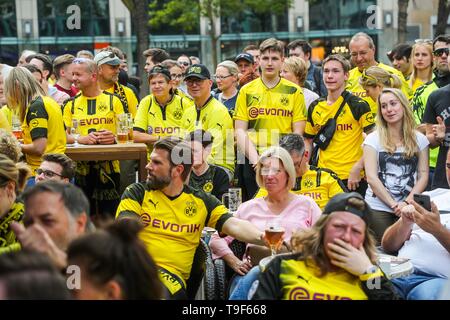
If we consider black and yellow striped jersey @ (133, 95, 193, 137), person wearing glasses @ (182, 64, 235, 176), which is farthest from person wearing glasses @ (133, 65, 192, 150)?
person wearing glasses @ (182, 64, 235, 176)

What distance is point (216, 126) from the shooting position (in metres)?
8.84

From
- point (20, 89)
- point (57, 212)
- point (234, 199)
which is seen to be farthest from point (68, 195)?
point (20, 89)

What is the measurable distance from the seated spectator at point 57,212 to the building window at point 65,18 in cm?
2978

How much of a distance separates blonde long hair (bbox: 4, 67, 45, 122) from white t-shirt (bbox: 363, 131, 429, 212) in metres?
3.16

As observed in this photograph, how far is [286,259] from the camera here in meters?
4.62

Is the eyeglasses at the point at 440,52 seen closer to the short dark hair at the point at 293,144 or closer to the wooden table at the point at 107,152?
the short dark hair at the point at 293,144

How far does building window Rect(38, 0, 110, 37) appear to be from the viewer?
33406 millimetres

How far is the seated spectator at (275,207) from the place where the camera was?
20.1 ft

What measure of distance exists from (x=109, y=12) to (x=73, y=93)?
22.8 m

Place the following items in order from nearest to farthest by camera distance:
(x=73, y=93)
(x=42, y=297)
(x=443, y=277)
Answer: (x=42, y=297) < (x=443, y=277) < (x=73, y=93)

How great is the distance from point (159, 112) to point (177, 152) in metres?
3.47

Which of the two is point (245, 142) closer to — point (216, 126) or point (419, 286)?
point (216, 126)
